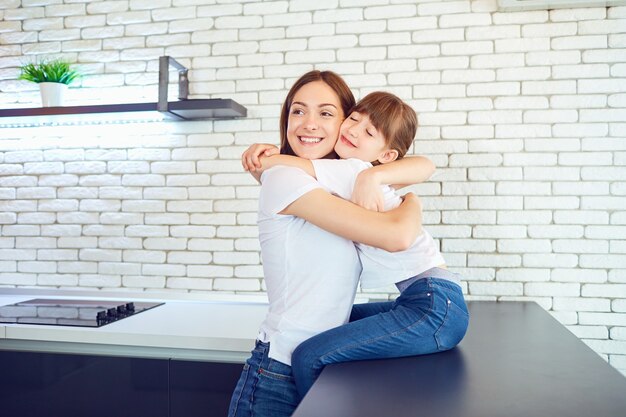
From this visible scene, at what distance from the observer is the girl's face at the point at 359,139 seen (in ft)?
5.20

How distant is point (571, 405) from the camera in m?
1.02

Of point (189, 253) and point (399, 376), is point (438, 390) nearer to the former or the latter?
point (399, 376)

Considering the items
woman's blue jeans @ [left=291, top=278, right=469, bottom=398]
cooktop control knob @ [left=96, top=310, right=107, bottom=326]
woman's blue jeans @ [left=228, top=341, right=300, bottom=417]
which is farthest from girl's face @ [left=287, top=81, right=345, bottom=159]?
cooktop control knob @ [left=96, top=310, right=107, bottom=326]

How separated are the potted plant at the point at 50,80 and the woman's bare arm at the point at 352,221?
5.81 feet

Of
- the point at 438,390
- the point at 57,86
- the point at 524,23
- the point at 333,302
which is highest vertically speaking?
the point at 524,23

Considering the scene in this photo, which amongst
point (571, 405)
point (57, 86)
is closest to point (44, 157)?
point (57, 86)

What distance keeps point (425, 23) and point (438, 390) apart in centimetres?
180

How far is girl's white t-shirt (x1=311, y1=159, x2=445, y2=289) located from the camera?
1440 millimetres

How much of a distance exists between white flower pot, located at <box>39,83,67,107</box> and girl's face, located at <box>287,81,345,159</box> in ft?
4.91

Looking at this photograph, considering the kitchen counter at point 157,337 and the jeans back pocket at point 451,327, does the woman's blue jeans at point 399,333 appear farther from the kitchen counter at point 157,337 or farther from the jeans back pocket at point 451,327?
the kitchen counter at point 157,337

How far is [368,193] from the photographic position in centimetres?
136

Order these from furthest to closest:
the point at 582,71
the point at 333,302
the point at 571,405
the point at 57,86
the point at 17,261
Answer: the point at 17,261 < the point at 57,86 < the point at 582,71 < the point at 333,302 < the point at 571,405

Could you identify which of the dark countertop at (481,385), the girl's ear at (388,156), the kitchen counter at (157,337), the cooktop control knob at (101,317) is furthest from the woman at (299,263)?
the cooktop control knob at (101,317)

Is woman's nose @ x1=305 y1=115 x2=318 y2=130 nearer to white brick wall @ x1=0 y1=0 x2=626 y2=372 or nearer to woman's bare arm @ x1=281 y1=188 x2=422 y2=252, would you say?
woman's bare arm @ x1=281 y1=188 x2=422 y2=252
